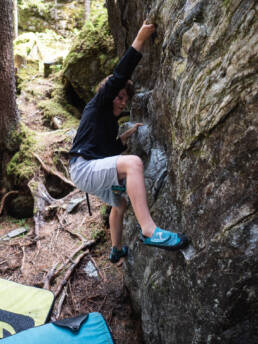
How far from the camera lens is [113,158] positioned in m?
3.41

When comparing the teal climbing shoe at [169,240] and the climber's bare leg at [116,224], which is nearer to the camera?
the teal climbing shoe at [169,240]

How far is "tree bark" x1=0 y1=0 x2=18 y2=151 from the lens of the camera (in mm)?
7551

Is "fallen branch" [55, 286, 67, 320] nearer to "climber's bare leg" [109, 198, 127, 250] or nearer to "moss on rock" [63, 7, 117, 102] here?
"climber's bare leg" [109, 198, 127, 250]

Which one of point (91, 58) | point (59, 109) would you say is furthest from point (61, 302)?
point (91, 58)

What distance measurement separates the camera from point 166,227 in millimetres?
3395

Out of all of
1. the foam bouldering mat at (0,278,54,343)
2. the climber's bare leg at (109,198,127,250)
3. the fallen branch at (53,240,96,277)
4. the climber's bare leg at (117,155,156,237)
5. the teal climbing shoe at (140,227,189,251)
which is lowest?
the foam bouldering mat at (0,278,54,343)

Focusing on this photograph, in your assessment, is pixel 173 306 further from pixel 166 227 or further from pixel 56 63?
A: pixel 56 63

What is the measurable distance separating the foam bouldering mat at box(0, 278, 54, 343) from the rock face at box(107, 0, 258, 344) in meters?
1.88

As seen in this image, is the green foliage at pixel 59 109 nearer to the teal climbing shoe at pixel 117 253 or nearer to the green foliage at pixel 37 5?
the teal climbing shoe at pixel 117 253

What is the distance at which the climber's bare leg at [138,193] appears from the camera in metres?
3.01

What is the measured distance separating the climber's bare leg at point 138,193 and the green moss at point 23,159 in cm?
587

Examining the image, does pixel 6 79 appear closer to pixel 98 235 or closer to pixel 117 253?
pixel 98 235

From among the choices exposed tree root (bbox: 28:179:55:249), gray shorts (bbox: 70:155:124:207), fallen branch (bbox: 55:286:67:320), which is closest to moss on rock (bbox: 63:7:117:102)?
exposed tree root (bbox: 28:179:55:249)

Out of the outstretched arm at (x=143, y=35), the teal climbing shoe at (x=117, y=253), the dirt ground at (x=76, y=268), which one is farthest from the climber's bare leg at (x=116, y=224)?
the outstretched arm at (x=143, y=35)
